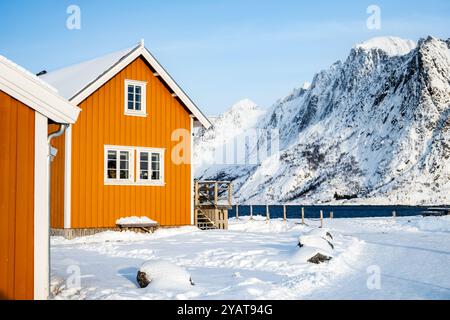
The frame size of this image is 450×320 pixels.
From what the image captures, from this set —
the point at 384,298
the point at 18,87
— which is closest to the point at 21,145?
the point at 18,87

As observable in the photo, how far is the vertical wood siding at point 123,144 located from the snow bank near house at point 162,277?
11.8m

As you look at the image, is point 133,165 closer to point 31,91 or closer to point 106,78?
point 106,78

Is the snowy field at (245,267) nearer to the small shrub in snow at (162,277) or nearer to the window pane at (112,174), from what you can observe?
the small shrub in snow at (162,277)

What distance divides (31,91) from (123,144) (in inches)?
558

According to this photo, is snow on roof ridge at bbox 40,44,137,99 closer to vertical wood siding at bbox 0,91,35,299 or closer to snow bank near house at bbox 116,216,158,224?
snow bank near house at bbox 116,216,158,224

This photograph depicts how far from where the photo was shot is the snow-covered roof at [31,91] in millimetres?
10516

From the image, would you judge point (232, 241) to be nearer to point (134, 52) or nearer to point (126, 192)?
point (126, 192)

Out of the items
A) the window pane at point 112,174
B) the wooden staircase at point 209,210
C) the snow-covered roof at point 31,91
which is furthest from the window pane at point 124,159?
the snow-covered roof at point 31,91

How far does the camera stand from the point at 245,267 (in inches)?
627

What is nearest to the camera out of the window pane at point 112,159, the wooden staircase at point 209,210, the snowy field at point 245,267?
the snowy field at point 245,267

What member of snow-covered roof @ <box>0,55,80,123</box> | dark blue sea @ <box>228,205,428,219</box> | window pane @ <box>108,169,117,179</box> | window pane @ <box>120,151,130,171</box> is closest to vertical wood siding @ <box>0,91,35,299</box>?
snow-covered roof @ <box>0,55,80,123</box>

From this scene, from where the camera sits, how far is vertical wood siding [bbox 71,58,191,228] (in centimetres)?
2383

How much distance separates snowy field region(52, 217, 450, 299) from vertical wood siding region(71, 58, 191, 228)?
96 centimetres

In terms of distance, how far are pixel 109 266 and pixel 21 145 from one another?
609cm
